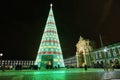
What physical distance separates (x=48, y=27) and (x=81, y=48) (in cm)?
3702

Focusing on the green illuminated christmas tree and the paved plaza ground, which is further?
the green illuminated christmas tree

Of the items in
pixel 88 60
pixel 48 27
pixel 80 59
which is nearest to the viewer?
pixel 48 27

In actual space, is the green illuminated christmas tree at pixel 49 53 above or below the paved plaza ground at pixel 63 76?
above

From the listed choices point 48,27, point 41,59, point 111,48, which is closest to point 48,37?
point 48,27

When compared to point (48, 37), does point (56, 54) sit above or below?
below

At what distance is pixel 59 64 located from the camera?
30766 mm

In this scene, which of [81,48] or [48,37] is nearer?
[48,37]

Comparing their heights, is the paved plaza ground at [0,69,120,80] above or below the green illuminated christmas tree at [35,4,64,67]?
below

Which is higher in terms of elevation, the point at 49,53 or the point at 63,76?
the point at 49,53

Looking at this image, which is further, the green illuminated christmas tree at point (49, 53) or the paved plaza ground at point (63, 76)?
the green illuminated christmas tree at point (49, 53)

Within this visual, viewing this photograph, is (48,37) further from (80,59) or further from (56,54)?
(80,59)

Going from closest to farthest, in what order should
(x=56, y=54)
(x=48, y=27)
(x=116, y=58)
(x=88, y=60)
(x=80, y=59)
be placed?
(x=56, y=54) → (x=48, y=27) → (x=116, y=58) → (x=88, y=60) → (x=80, y=59)

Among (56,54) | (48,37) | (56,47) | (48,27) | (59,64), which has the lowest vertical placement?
(59,64)

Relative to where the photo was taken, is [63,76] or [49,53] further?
[49,53]
